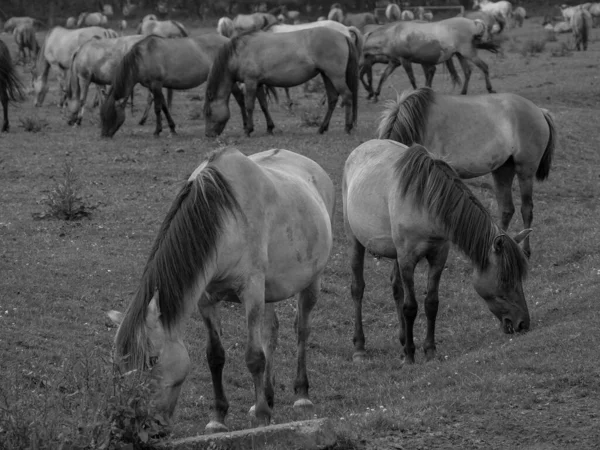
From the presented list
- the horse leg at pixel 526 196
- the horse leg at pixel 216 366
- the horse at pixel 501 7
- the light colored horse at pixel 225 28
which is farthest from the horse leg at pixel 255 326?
the horse at pixel 501 7

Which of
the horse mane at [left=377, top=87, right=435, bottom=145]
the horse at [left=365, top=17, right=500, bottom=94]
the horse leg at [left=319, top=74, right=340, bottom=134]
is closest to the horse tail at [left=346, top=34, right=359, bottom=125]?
the horse leg at [left=319, top=74, right=340, bottom=134]

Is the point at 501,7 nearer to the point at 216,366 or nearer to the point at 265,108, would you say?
the point at 265,108

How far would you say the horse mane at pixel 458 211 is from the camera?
8078 mm

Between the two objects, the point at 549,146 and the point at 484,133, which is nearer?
the point at 484,133

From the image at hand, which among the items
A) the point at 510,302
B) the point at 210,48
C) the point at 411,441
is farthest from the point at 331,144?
the point at 411,441

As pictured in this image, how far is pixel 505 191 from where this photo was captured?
40.0 feet

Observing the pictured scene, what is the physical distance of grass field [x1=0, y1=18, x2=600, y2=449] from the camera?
5770 millimetres

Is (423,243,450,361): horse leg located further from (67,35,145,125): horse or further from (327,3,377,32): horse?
(327,3,377,32): horse

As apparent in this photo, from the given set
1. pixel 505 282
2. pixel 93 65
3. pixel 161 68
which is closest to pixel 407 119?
pixel 505 282

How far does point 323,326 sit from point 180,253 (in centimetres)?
409

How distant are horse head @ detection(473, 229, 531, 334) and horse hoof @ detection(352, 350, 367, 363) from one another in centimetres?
121

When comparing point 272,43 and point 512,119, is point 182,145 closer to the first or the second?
point 272,43

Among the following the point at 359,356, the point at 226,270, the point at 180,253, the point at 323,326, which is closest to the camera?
the point at 180,253

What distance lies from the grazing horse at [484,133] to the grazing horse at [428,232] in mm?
2074
